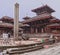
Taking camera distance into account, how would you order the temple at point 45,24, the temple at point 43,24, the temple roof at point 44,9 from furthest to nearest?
1. the temple roof at point 44,9
2. the temple at point 43,24
3. the temple at point 45,24

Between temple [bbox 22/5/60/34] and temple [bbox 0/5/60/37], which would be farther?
temple [bbox 0/5/60/37]

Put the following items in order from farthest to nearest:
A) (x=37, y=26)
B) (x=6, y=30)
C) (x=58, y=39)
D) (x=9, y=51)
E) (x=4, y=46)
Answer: (x=6, y=30) → (x=37, y=26) → (x=58, y=39) → (x=4, y=46) → (x=9, y=51)

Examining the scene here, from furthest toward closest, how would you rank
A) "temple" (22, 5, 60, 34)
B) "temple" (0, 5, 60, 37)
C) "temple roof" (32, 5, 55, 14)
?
1. "temple roof" (32, 5, 55, 14)
2. "temple" (0, 5, 60, 37)
3. "temple" (22, 5, 60, 34)

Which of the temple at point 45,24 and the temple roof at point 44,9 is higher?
the temple roof at point 44,9

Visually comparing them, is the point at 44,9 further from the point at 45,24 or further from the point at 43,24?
the point at 45,24

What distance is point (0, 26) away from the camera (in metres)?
33.0

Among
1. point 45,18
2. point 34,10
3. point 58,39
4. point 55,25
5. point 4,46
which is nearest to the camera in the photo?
point 4,46

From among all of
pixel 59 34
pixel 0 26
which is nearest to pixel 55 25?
pixel 59 34

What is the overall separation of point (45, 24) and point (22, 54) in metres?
18.0

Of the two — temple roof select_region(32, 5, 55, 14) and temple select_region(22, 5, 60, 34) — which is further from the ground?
temple roof select_region(32, 5, 55, 14)

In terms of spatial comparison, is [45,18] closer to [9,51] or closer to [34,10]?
[34,10]

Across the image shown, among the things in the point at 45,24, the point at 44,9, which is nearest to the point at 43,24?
the point at 45,24

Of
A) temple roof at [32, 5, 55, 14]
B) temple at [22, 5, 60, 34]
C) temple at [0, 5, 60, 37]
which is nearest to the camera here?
temple at [22, 5, 60, 34]

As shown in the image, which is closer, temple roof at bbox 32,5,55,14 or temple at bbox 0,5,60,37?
temple at bbox 0,5,60,37
